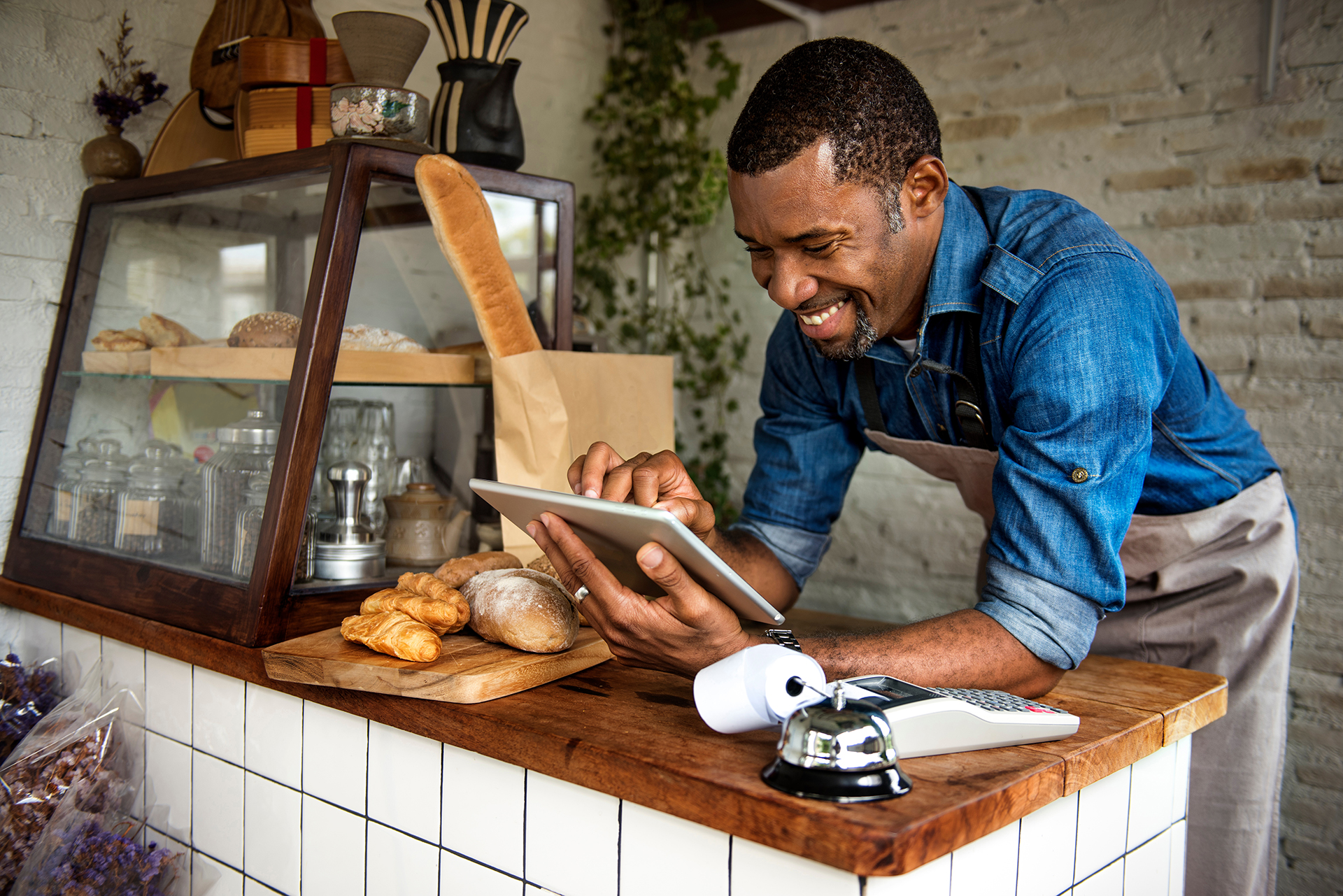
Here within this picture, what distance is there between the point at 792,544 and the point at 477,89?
36.0 inches

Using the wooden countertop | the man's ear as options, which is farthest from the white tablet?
the man's ear

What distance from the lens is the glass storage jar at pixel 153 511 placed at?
1.49 m

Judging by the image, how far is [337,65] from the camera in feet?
5.28

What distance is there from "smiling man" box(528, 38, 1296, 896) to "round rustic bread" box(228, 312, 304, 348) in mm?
492

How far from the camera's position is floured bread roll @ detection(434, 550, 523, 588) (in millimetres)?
1286

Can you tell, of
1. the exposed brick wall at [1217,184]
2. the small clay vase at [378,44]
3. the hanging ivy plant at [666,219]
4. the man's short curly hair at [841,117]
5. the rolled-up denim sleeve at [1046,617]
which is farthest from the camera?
the hanging ivy plant at [666,219]

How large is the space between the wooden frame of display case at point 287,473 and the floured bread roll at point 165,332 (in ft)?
0.67

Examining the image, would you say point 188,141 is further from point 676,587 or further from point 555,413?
point 676,587

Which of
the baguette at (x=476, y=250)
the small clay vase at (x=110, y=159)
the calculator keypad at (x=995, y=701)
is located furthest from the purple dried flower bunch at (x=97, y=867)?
the small clay vase at (x=110, y=159)

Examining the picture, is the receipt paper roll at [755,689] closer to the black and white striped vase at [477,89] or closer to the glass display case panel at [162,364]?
the glass display case panel at [162,364]

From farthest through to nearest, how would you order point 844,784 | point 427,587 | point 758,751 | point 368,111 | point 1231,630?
point 1231,630 < point 368,111 < point 427,587 < point 758,751 < point 844,784

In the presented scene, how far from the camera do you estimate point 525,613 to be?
44.4 inches

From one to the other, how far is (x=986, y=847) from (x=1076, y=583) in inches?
14.6

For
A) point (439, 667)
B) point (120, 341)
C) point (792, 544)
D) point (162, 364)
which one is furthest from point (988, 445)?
point (120, 341)
